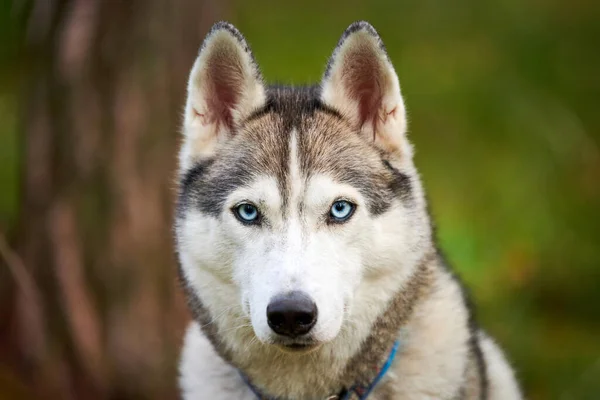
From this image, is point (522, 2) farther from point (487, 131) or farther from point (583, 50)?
point (487, 131)

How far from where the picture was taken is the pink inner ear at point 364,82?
3.45m

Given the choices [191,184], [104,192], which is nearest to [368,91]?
[191,184]

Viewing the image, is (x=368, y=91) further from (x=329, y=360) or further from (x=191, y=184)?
(x=329, y=360)

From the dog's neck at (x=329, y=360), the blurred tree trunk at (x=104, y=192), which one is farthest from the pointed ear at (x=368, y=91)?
the blurred tree trunk at (x=104, y=192)

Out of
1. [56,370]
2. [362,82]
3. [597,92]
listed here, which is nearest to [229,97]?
[362,82]

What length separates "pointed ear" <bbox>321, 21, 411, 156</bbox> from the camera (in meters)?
3.41

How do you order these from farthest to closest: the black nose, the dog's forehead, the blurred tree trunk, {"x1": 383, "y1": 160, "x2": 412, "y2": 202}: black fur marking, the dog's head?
the blurred tree trunk
{"x1": 383, "y1": 160, "x2": 412, "y2": 202}: black fur marking
the dog's forehead
the dog's head
the black nose

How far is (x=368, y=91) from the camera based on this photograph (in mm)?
3578

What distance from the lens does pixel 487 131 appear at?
30.6ft

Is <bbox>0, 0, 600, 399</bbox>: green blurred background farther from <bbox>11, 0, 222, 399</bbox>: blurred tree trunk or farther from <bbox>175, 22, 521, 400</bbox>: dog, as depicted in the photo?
<bbox>175, 22, 521, 400</bbox>: dog

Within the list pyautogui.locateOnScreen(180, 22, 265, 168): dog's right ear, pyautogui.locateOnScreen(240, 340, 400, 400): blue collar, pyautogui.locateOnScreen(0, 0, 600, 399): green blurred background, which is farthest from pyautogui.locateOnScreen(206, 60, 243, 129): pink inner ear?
pyautogui.locateOnScreen(240, 340, 400, 400): blue collar

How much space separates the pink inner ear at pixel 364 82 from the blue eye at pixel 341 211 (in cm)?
47

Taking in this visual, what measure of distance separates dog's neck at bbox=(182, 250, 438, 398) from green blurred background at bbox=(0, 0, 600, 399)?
1.15 metres

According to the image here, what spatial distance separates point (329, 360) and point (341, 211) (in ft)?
2.14
